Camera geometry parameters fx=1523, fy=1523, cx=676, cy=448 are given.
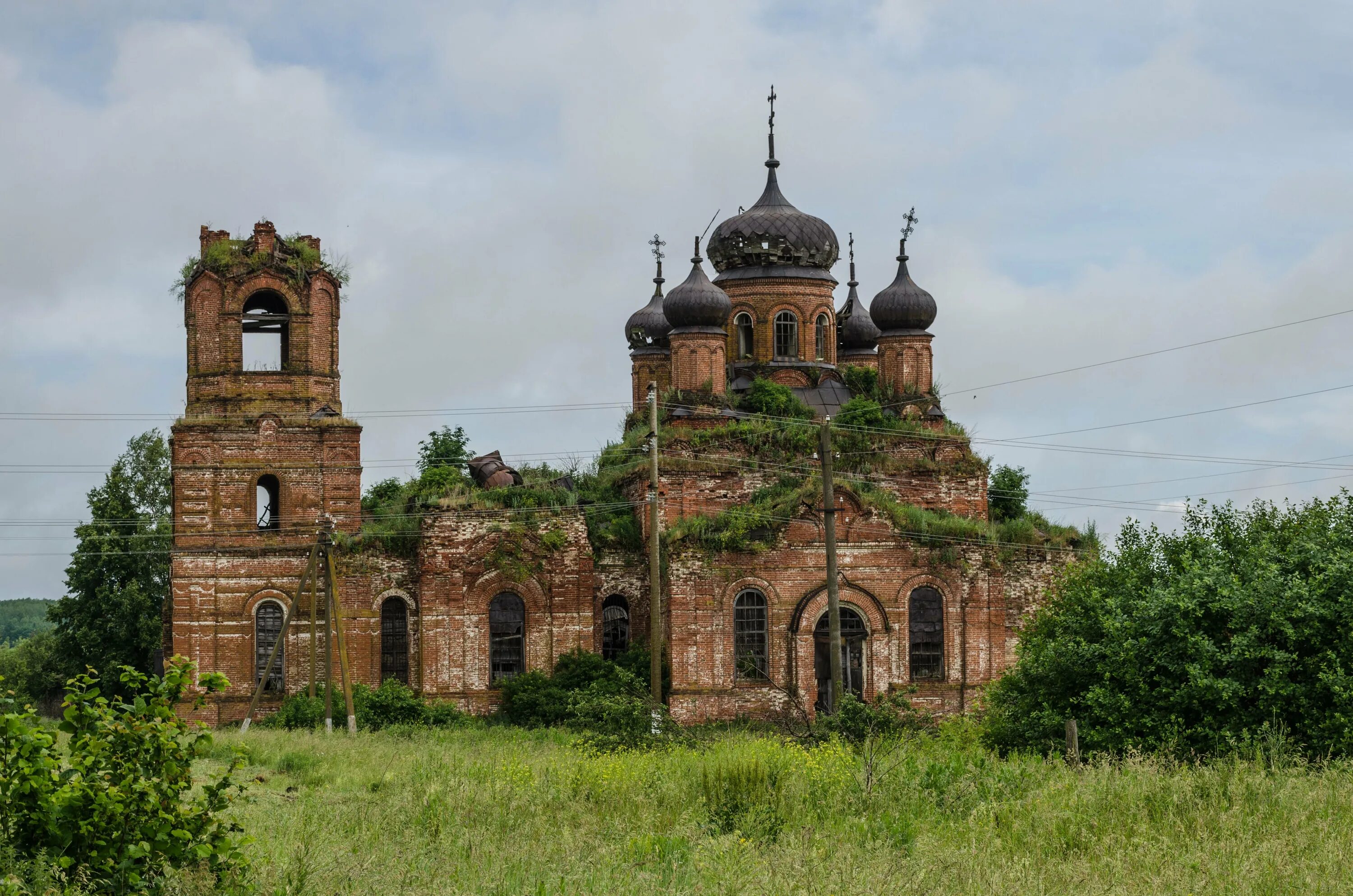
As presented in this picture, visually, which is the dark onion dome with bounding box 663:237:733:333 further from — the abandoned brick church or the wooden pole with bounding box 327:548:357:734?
the wooden pole with bounding box 327:548:357:734

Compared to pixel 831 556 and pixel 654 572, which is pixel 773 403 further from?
pixel 831 556

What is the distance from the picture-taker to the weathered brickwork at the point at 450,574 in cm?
2912

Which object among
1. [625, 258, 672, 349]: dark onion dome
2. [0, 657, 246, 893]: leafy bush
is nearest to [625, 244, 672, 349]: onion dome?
[625, 258, 672, 349]: dark onion dome

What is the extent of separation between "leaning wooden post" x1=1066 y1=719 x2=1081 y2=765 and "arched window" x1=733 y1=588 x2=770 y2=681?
13.1 meters

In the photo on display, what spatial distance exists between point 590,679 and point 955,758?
15.9m

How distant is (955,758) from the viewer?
1410 cm

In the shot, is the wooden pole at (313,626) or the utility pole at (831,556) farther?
the wooden pole at (313,626)

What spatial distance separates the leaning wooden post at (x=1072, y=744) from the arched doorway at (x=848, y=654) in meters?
13.1

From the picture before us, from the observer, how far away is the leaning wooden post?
15.1 m

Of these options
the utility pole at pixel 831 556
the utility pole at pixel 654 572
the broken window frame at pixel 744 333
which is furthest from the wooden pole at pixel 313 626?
the broken window frame at pixel 744 333

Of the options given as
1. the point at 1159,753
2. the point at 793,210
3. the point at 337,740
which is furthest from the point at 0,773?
the point at 793,210

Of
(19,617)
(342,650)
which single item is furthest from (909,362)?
(19,617)

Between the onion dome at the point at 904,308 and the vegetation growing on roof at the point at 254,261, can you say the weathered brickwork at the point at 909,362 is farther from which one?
the vegetation growing on roof at the point at 254,261

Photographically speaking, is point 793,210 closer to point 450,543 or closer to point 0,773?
point 450,543
